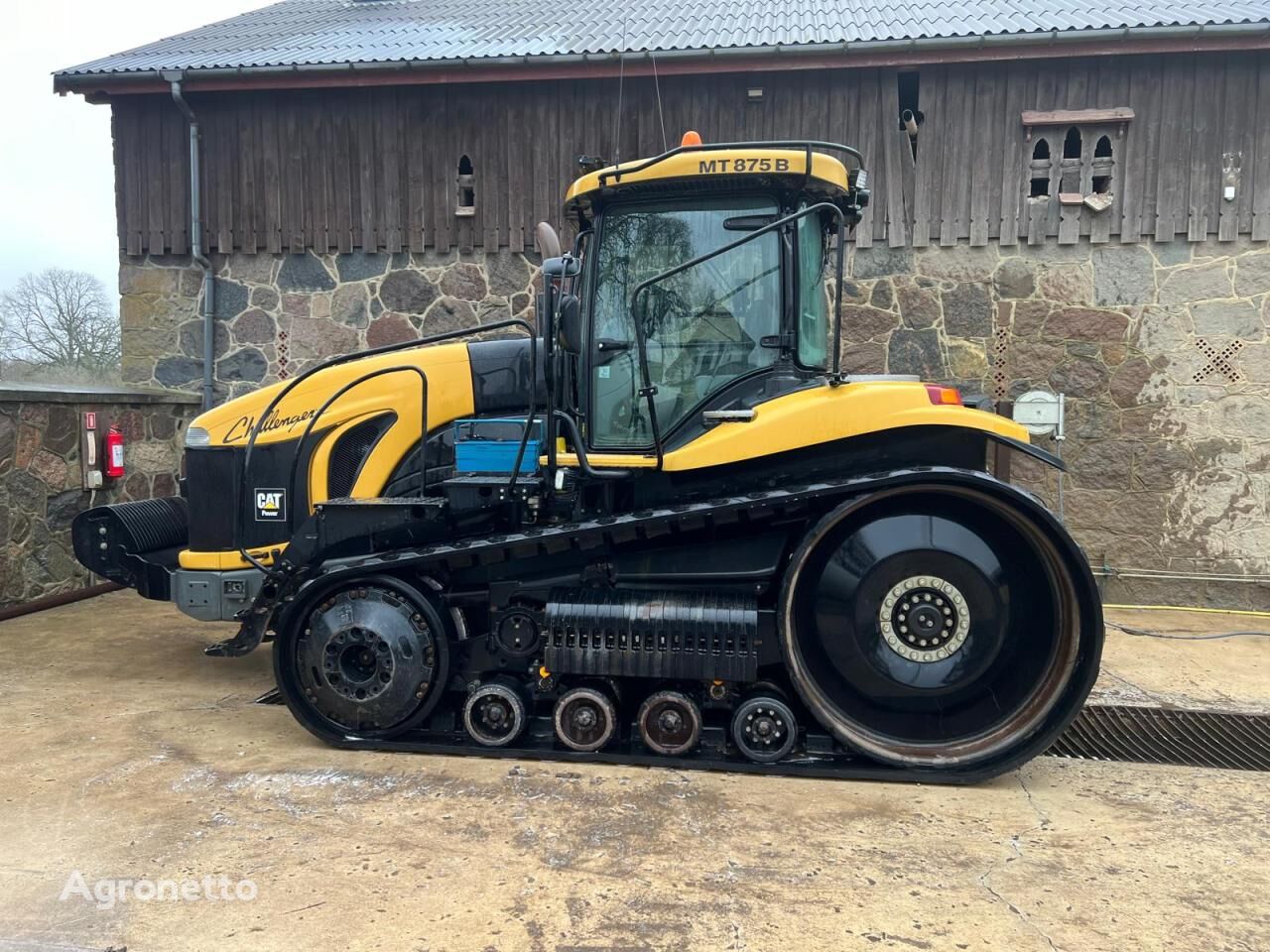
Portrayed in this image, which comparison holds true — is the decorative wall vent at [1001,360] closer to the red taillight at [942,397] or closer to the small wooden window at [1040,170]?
the small wooden window at [1040,170]

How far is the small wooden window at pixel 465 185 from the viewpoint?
7.80 m

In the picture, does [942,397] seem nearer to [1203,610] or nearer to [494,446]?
[494,446]

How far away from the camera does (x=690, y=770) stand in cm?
378

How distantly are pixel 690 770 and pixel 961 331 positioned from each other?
16.8 ft

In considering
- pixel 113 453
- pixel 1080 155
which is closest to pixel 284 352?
pixel 113 453

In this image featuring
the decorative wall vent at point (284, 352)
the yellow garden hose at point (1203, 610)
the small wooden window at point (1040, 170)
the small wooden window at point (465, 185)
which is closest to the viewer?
the yellow garden hose at point (1203, 610)

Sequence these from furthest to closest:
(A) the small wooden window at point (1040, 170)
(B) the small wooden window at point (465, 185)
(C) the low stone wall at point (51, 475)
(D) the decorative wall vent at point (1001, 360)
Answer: (B) the small wooden window at point (465, 185)
(D) the decorative wall vent at point (1001, 360)
(A) the small wooden window at point (1040, 170)
(C) the low stone wall at point (51, 475)

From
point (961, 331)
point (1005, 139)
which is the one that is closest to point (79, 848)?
point (961, 331)

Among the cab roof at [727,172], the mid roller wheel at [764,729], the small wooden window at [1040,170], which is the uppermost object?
the small wooden window at [1040,170]

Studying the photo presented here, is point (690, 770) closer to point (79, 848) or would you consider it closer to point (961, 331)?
point (79, 848)

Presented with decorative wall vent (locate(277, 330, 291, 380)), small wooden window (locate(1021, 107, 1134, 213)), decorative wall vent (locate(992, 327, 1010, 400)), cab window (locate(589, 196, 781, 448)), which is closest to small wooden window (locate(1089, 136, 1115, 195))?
small wooden window (locate(1021, 107, 1134, 213))

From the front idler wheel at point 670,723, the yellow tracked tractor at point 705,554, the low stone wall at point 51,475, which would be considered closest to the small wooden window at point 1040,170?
the yellow tracked tractor at point 705,554

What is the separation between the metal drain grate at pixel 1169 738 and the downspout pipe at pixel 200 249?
7.74 m

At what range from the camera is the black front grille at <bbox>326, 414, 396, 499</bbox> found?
4.54m
